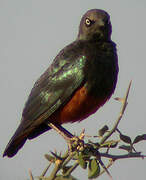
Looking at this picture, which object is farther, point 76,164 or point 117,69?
point 117,69

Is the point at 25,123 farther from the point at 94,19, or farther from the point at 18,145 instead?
the point at 94,19

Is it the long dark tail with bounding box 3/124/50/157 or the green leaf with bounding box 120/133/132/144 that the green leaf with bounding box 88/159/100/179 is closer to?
the green leaf with bounding box 120/133/132/144

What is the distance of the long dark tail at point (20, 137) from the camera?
14.6 feet

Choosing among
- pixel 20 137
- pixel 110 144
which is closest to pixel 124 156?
A: pixel 110 144

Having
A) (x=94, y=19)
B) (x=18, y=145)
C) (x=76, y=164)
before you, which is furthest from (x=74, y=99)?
(x=76, y=164)

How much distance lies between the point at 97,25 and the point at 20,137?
6.96ft

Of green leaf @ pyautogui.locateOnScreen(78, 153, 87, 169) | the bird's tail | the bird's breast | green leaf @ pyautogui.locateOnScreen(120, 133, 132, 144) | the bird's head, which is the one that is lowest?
the bird's tail

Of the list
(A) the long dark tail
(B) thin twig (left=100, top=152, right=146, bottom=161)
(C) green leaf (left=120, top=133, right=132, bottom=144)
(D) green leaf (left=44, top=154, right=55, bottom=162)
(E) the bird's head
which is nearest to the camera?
(B) thin twig (left=100, top=152, right=146, bottom=161)

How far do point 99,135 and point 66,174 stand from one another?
1.86 ft

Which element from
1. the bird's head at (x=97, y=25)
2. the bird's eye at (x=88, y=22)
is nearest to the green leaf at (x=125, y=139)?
the bird's head at (x=97, y=25)

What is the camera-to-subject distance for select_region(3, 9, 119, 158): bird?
4520 millimetres

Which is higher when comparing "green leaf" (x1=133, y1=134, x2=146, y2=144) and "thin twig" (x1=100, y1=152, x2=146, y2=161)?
"green leaf" (x1=133, y1=134, x2=146, y2=144)

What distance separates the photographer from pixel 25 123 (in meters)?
4.57

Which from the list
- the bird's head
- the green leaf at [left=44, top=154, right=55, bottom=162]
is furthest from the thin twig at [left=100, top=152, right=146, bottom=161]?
the bird's head
